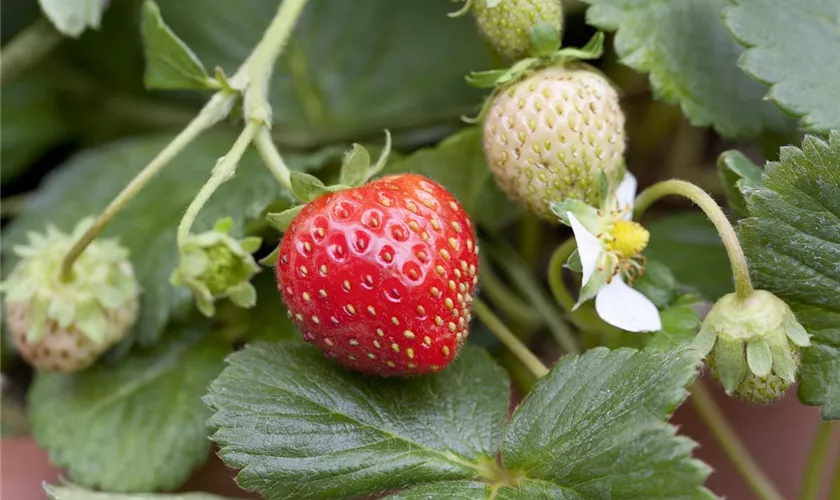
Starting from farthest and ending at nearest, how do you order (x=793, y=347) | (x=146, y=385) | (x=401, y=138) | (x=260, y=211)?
(x=401, y=138), (x=146, y=385), (x=260, y=211), (x=793, y=347)

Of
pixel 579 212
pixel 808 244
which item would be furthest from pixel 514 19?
pixel 808 244

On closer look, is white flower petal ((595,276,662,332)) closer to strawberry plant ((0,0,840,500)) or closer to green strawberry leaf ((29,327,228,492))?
strawberry plant ((0,0,840,500))

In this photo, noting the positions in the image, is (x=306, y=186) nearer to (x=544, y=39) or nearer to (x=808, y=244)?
(x=544, y=39)

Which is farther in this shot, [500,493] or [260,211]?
A: [260,211]

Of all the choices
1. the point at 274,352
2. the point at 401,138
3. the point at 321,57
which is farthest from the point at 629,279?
the point at 321,57

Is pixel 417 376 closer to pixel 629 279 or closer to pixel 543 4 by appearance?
pixel 629 279

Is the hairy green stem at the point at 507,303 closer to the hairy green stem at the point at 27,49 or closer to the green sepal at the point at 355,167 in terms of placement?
→ the green sepal at the point at 355,167

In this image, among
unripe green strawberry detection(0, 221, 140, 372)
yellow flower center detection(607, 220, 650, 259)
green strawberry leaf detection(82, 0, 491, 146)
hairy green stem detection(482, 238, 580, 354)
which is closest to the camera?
yellow flower center detection(607, 220, 650, 259)

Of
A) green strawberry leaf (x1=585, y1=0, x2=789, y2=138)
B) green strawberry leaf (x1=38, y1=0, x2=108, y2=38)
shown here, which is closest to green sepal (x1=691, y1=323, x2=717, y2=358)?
green strawberry leaf (x1=585, y1=0, x2=789, y2=138)

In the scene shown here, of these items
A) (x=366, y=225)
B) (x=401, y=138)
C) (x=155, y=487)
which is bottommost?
(x=155, y=487)
